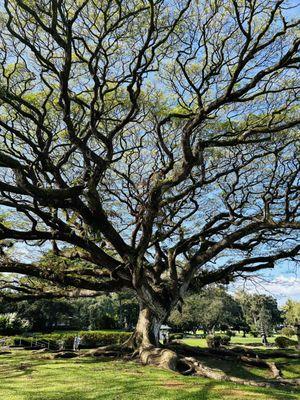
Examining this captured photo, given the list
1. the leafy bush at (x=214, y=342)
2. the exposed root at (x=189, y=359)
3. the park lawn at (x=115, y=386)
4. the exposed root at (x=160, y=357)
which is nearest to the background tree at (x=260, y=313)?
the leafy bush at (x=214, y=342)

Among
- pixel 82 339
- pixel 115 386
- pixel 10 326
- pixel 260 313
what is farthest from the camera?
pixel 260 313

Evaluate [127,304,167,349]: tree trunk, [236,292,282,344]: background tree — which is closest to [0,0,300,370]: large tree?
[127,304,167,349]: tree trunk

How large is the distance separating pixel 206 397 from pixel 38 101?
9.84 m

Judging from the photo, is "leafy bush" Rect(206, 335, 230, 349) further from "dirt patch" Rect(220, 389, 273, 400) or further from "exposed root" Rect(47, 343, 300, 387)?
"dirt patch" Rect(220, 389, 273, 400)

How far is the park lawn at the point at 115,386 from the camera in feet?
21.3

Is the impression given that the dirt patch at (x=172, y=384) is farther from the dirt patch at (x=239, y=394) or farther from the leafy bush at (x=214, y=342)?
the leafy bush at (x=214, y=342)

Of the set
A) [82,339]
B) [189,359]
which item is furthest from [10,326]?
[189,359]

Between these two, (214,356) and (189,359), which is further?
(214,356)

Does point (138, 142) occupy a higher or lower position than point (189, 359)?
higher

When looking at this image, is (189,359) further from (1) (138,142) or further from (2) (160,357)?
(1) (138,142)

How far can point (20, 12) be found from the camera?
8.96m

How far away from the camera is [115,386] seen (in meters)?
7.41

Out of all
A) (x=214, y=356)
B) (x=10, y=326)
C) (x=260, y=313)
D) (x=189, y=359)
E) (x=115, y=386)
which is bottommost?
(x=115, y=386)

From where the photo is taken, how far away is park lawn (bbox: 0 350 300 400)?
6.48 meters
